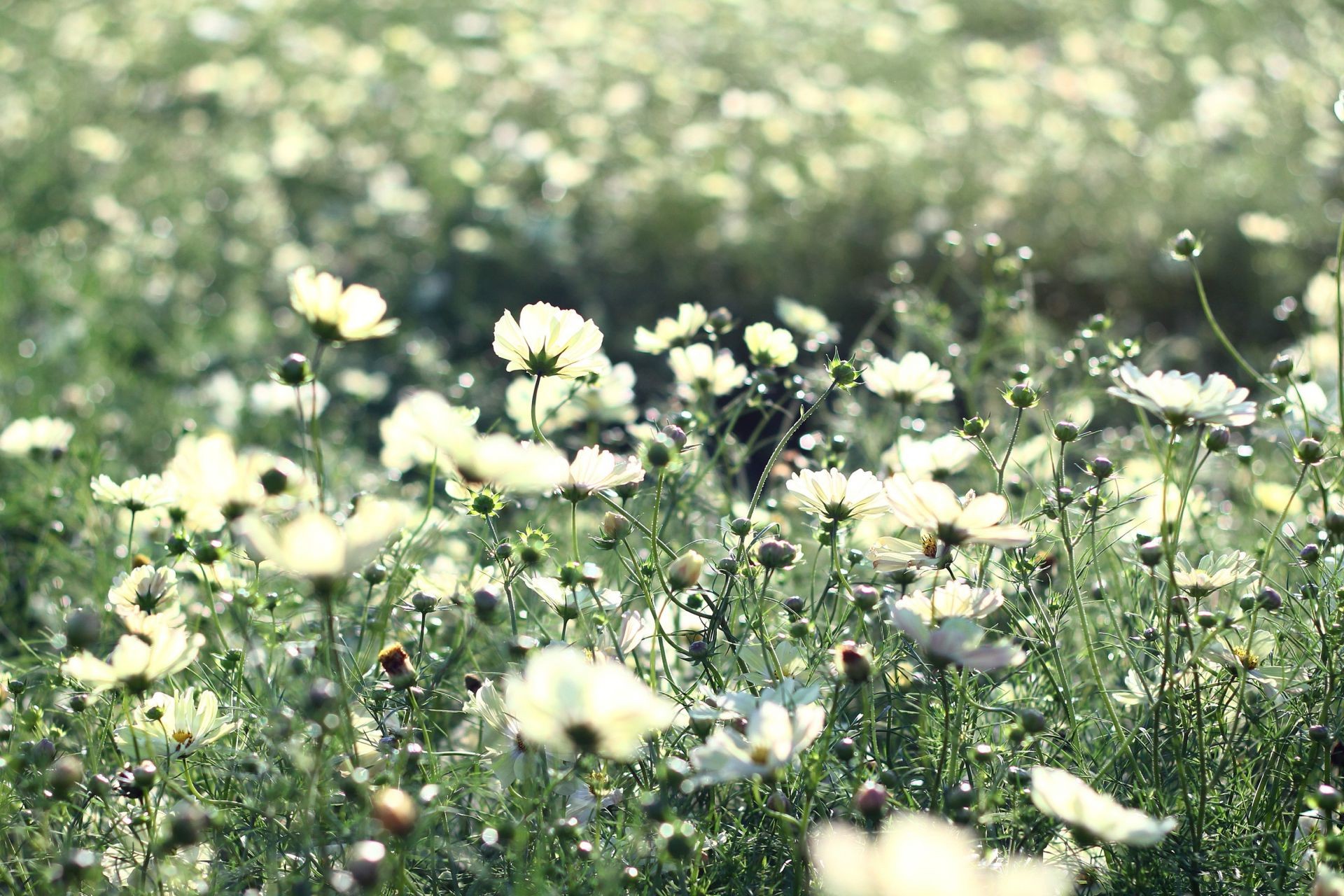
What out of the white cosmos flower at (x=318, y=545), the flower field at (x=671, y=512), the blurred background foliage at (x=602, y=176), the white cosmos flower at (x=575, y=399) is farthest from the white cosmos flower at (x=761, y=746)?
the blurred background foliage at (x=602, y=176)

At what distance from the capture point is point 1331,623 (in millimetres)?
964

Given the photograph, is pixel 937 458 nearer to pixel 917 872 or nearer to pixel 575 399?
pixel 575 399

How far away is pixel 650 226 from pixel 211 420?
0.99m

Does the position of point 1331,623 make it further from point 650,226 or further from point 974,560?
point 650,226

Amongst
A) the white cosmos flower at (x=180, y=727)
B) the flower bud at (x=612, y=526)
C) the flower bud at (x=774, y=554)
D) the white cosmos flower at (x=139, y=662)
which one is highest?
the flower bud at (x=774, y=554)

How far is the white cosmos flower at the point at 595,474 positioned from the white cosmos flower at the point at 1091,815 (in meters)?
0.36

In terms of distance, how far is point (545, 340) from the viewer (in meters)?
0.91

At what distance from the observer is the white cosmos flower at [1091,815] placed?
0.69 metres

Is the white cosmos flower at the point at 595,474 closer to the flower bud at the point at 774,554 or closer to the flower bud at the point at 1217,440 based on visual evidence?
the flower bud at the point at 774,554

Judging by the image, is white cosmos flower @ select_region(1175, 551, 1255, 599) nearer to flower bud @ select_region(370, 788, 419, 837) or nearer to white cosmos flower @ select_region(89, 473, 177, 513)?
flower bud @ select_region(370, 788, 419, 837)

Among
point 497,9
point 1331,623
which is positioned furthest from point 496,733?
point 497,9

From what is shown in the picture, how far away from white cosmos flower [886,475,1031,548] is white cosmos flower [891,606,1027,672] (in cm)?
6

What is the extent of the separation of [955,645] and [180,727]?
1.91 feet

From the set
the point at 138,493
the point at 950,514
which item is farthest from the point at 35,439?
the point at 950,514
